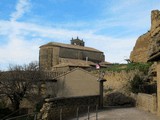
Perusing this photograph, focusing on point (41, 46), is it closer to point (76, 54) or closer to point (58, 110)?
point (76, 54)

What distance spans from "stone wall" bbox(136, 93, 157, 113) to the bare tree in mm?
12009

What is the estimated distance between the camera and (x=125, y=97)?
34688 millimetres

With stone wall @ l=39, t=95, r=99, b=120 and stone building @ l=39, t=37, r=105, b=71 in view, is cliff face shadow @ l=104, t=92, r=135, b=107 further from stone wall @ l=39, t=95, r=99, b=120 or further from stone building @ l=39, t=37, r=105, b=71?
stone building @ l=39, t=37, r=105, b=71

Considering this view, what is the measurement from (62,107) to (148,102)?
22.7ft

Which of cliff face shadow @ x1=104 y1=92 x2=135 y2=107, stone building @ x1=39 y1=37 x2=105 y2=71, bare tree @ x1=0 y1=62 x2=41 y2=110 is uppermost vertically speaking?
stone building @ x1=39 y1=37 x2=105 y2=71

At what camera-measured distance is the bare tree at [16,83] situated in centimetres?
3425

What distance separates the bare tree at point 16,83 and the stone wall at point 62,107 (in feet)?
32.9

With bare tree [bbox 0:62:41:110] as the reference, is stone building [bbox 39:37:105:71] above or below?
above

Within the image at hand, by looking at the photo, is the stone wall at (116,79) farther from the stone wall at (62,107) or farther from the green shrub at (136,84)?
the stone wall at (62,107)

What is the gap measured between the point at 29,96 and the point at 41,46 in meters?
61.3

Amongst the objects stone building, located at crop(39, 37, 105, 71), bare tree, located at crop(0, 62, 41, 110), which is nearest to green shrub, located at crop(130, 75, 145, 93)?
bare tree, located at crop(0, 62, 41, 110)

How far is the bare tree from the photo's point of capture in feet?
112

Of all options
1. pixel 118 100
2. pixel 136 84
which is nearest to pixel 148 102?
pixel 118 100

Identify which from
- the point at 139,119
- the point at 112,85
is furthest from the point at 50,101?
the point at 112,85
